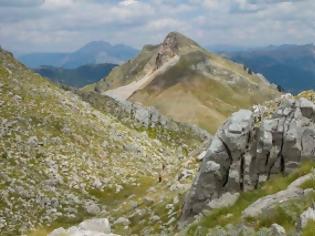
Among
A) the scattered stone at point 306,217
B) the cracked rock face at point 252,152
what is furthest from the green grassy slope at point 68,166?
the scattered stone at point 306,217

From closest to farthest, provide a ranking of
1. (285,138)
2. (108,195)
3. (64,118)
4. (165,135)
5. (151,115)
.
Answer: (285,138) < (108,195) < (64,118) < (165,135) < (151,115)

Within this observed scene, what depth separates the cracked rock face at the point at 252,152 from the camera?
2959 cm

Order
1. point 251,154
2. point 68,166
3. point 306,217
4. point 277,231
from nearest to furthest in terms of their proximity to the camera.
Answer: point 277,231 → point 306,217 → point 251,154 → point 68,166

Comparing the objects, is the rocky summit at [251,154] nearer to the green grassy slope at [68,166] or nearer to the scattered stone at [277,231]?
the green grassy slope at [68,166]

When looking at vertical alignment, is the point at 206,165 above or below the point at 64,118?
above

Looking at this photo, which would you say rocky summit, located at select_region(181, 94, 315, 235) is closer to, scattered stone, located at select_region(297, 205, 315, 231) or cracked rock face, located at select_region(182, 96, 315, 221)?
cracked rock face, located at select_region(182, 96, 315, 221)

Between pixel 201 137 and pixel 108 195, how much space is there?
6381cm

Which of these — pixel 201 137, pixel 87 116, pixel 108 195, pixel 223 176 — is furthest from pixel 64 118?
pixel 201 137

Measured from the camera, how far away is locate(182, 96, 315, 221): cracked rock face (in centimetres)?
2959

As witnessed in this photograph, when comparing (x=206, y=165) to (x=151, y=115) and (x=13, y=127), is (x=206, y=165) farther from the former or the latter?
(x=151, y=115)

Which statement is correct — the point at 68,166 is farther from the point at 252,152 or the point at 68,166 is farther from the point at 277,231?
the point at 277,231

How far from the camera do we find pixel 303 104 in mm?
31469

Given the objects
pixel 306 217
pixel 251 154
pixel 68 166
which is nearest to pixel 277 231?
pixel 306 217

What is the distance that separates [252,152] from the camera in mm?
30672
